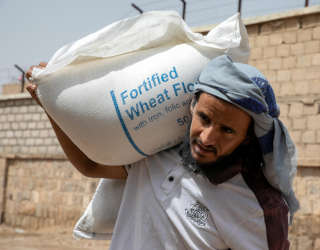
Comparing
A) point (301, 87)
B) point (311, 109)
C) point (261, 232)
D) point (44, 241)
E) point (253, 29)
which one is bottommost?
point (44, 241)

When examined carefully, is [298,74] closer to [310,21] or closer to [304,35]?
[304,35]

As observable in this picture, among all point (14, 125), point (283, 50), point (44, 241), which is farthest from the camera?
point (14, 125)

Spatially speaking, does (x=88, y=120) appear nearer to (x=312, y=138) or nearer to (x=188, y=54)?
(x=188, y=54)

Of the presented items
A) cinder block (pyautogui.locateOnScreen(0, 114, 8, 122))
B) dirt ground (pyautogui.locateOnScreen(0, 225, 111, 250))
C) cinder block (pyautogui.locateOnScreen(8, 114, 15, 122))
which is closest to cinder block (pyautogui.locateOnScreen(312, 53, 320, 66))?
dirt ground (pyautogui.locateOnScreen(0, 225, 111, 250))

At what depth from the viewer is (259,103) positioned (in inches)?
53.9

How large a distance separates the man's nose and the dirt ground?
7286 mm

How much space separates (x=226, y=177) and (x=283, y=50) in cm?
624

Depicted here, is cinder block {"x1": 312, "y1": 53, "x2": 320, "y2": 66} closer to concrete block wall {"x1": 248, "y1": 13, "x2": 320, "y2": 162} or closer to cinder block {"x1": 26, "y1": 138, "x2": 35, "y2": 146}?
concrete block wall {"x1": 248, "y1": 13, "x2": 320, "y2": 162}

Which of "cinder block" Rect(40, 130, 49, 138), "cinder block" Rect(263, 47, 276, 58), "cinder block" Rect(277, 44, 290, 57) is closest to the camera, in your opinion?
"cinder block" Rect(277, 44, 290, 57)

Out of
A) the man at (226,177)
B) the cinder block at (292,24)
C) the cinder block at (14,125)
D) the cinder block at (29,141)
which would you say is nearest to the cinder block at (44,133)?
the cinder block at (29,141)

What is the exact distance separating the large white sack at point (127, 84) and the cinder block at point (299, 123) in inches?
223

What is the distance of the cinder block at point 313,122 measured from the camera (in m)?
6.74

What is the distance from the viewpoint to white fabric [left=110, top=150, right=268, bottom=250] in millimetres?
1468

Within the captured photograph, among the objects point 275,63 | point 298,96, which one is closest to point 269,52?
point 275,63
